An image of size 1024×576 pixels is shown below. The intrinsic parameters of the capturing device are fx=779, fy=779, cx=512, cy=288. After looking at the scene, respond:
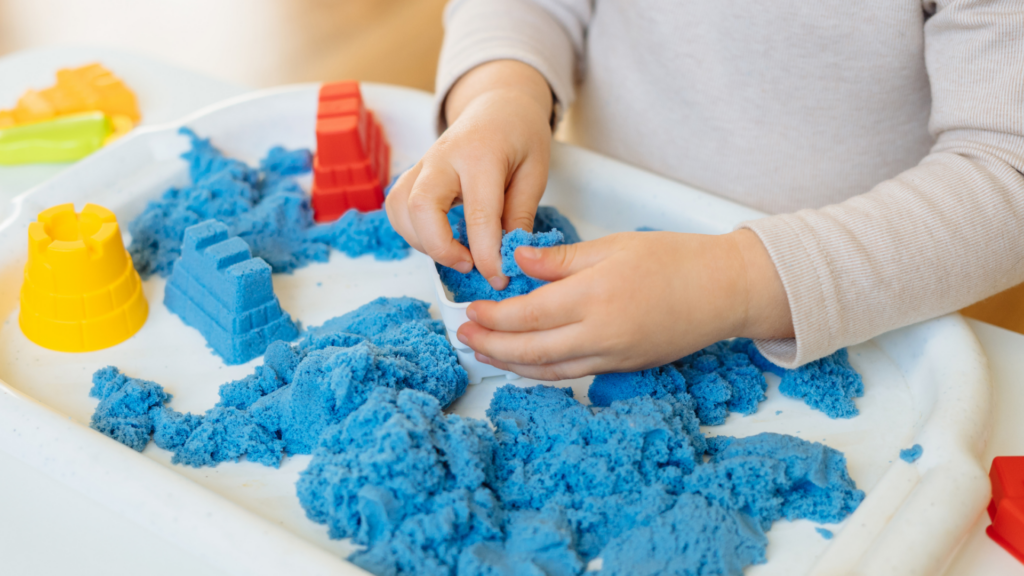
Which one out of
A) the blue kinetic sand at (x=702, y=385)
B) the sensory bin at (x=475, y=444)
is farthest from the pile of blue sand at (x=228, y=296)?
the blue kinetic sand at (x=702, y=385)

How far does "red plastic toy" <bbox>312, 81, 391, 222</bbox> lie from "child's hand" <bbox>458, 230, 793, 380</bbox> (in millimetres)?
231

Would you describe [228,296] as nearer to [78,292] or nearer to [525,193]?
[78,292]

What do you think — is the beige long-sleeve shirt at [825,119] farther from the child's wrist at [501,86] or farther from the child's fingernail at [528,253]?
the child's fingernail at [528,253]

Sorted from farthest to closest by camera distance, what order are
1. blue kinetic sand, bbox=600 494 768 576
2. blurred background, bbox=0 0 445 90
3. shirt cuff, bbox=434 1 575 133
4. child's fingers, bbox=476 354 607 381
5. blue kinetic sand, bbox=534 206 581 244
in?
blurred background, bbox=0 0 445 90 → shirt cuff, bbox=434 1 575 133 → blue kinetic sand, bbox=534 206 581 244 → child's fingers, bbox=476 354 607 381 → blue kinetic sand, bbox=600 494 768 576

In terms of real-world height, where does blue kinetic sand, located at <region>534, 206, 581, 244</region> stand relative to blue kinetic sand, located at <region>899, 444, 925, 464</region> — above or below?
below

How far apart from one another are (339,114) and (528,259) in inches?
11.4

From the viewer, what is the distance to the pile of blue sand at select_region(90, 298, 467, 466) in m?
0.44

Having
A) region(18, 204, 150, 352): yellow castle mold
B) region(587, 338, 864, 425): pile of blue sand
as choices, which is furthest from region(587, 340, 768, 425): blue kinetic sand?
region(18, 204, 150, 352): yellow castle mold

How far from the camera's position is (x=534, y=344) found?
1.51 feet

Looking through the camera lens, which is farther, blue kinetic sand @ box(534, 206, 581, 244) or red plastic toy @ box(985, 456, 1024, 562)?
blue kinetic sand @ box(534, 206, 581, 244)

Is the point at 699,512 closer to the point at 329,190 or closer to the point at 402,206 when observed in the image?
the point at 402,206

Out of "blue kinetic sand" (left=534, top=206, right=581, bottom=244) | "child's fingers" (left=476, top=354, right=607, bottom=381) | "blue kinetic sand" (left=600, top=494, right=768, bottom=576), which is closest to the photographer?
"blue kinetic sand" (left=600, top=494, right=768, bottom=576)

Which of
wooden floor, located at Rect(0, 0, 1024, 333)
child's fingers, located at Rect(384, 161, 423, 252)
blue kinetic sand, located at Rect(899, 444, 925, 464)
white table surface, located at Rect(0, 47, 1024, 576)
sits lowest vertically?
wooden floor, located at Rect(0, 0, 1024, 333)

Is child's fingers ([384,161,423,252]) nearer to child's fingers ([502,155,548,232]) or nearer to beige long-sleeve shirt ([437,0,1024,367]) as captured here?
child's fingers ([502,155,548,232])
